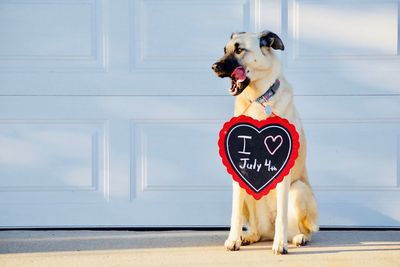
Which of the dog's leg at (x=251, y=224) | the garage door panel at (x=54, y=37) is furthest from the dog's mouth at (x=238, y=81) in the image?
the garage door panel at (x=54, y=37)

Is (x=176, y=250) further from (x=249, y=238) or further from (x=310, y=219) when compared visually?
(x=310, y=219)

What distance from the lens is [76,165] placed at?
457 cm

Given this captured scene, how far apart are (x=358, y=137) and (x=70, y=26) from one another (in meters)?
1.78

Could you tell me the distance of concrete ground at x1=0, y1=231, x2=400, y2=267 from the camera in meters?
3.76

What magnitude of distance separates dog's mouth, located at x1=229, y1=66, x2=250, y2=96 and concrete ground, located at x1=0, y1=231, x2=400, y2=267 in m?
0.80

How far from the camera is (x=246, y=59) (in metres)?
3.71

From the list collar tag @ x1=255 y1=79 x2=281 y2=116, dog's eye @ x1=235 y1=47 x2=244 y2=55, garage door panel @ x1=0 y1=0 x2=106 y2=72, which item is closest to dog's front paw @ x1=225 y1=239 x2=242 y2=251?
collar tag @ x1=255 y1=79 x2=281 y2=116

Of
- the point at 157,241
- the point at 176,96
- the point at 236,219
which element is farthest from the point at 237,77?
the point at 157,241

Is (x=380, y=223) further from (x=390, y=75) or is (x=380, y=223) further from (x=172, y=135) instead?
(x=172, y=135)

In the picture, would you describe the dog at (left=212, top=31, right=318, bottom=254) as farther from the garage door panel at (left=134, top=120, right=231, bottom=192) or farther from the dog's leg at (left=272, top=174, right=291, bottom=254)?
the garage door panel at (left=134, top=120, right=231, bottom=192)

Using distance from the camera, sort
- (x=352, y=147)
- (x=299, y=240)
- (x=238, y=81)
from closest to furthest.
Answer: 1. (x=238, y=81)
2. (x=299, y=240)
3. (x=352, y=147)

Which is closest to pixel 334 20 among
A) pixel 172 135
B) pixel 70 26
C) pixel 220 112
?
pixel 220 112

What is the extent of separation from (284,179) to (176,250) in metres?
0.67

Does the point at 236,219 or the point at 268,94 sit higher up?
the point at 268,94
